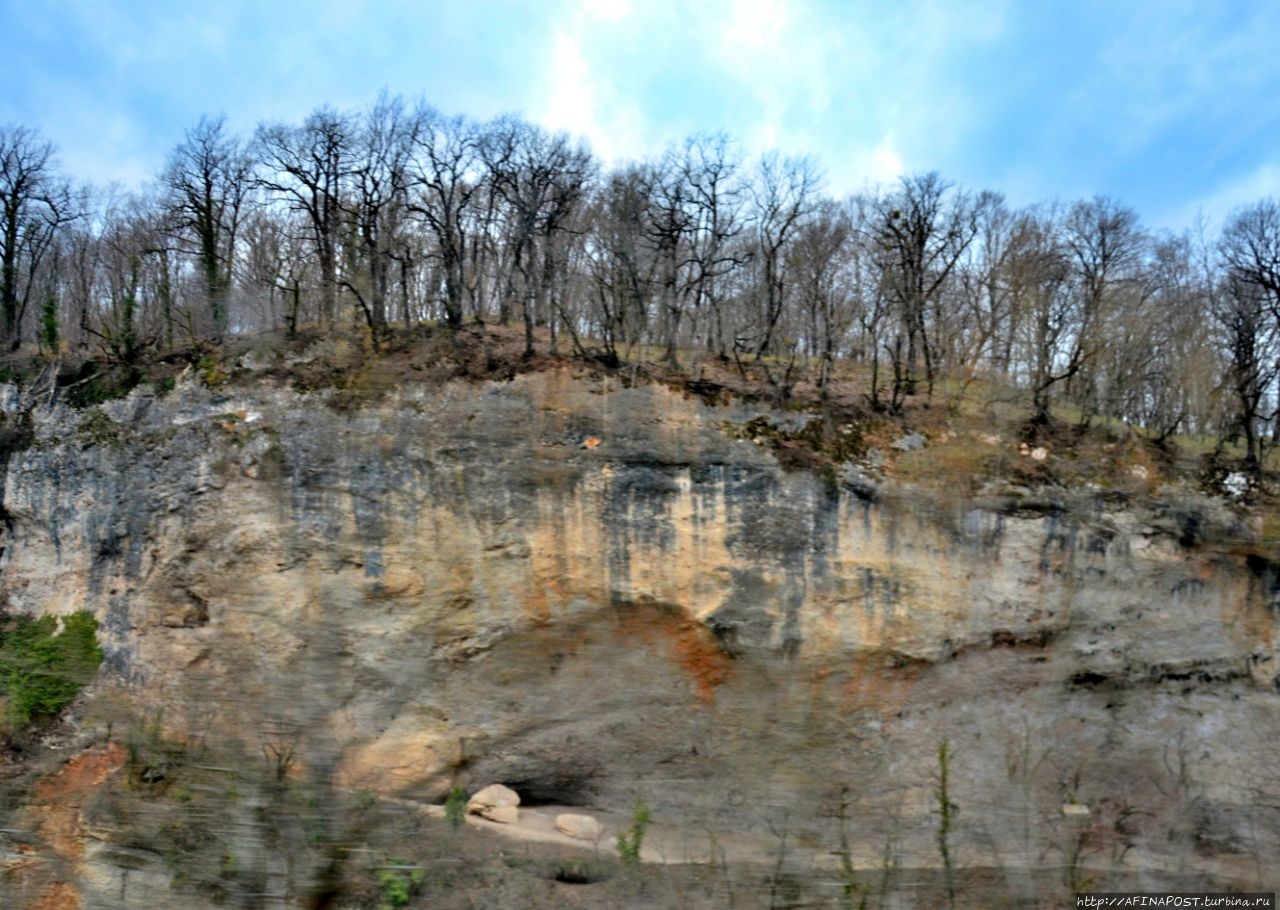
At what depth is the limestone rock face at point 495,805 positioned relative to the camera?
1357cm

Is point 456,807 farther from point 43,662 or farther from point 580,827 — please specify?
point 43,662

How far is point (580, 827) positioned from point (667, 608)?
365 cm

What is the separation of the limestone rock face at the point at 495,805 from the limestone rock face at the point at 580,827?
2.46 feet

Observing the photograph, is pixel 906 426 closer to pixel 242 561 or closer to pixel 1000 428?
pixel 1000 428

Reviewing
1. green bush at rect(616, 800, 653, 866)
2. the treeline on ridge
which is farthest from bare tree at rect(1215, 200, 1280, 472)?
green bush at rect(616, 800, 653, 866)

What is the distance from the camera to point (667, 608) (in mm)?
14484

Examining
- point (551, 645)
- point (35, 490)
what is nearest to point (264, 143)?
point (35, 490)

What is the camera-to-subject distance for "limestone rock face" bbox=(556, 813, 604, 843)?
1328 cm

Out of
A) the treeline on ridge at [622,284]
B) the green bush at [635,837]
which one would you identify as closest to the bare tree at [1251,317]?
the treeline on ridge at [622,284]

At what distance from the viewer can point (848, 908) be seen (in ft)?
27.1

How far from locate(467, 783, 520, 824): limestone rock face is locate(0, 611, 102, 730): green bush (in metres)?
6.73

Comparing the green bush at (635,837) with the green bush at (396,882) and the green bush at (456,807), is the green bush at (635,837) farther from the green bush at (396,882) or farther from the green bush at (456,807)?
the green bush at (396,882)

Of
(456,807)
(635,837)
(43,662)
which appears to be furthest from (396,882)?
(43,662)

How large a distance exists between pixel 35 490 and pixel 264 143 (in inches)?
347
